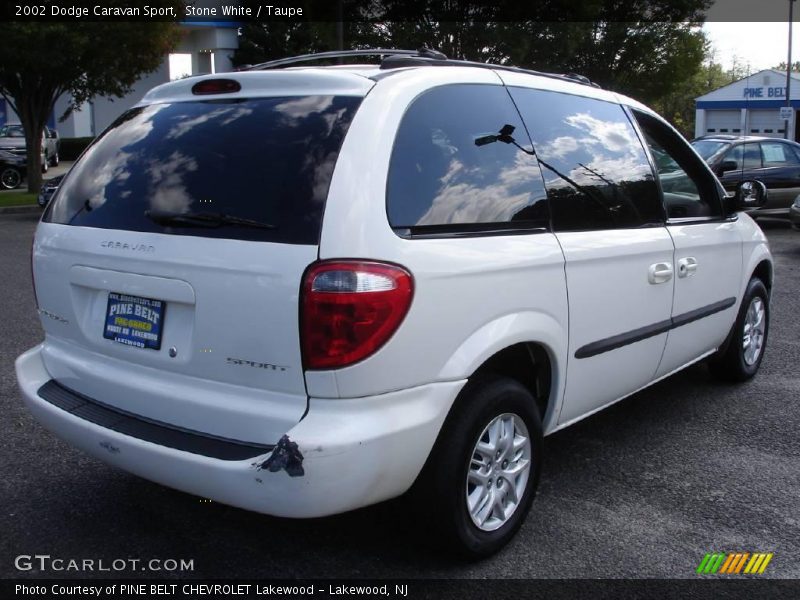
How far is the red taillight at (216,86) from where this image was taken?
3.09 meters

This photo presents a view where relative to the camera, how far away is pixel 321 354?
8.50 ft

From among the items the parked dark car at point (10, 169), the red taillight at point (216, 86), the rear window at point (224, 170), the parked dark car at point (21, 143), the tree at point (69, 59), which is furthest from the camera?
the parked dark car at point (21, 143)

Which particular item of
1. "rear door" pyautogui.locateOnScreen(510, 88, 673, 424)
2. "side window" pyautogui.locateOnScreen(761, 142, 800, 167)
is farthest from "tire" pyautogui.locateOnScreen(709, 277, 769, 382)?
"side window" pyautogui.locateOnScreen(761, 142, 800, 167)

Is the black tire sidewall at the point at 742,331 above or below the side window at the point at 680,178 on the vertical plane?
below

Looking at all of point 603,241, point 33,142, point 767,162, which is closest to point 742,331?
point 603,241

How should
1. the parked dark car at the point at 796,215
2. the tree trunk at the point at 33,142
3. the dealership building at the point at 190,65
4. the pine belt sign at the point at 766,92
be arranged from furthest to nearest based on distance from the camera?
1. the pine belt sign at the point at 766,92
2. the dealership building at the point at 190,65
3. the tree trunk at the point at 33,142
4. the parked dark car at the point at 796,215

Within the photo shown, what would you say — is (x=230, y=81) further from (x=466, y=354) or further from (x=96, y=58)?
(x=96, y=58)

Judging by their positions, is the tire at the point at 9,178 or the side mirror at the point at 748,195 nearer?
the side mirror at the point at 748,195

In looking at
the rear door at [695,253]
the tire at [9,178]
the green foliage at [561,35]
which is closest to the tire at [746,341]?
the rear door at [695,253]

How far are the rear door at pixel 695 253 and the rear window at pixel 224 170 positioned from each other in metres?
2.12

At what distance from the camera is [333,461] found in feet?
8.36

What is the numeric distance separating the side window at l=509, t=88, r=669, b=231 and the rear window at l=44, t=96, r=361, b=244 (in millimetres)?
991

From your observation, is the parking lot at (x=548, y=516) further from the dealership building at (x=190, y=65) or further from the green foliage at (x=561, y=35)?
the dealership building at (x=190, y=65)

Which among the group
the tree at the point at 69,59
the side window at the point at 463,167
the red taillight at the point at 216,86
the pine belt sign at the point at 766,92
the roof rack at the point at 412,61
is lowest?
the side window at the point at 463,167
